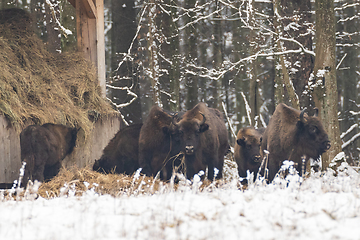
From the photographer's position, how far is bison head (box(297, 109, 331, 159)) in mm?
7688

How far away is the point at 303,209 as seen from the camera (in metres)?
3.77

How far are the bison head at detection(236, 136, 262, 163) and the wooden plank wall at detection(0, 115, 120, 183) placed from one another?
3.34m

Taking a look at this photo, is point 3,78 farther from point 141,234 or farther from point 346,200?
point 346,200

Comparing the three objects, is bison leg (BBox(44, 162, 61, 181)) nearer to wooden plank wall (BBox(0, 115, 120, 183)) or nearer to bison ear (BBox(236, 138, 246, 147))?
wooden plank wall (BBox(0, 115, 120, 183))

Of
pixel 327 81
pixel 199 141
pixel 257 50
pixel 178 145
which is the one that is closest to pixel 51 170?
pixel 178 145

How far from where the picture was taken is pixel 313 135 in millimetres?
7723

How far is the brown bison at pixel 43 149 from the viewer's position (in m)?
6.92

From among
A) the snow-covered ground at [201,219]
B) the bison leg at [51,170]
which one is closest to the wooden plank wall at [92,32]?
the bison leg at [51,170]

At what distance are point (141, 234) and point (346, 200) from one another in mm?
2332

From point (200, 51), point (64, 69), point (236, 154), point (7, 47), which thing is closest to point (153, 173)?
point (236, 154)

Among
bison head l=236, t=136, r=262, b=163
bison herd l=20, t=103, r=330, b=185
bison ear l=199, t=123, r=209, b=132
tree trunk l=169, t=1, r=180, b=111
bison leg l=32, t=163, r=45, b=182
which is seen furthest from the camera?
tree trunk l=169, t=1, r=180, b=111

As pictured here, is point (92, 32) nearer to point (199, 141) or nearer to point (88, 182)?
point (199, 141)

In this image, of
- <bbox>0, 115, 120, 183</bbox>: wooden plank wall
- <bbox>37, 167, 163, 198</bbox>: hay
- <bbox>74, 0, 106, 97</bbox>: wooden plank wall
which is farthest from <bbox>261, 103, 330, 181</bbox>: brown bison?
<bbox>74, 0, 106, 97</bbox>: wooden plank wall

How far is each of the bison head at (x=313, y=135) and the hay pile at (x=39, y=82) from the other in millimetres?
4619
